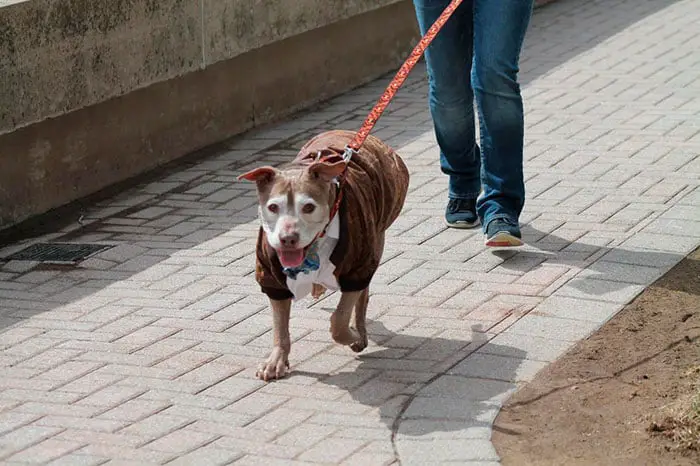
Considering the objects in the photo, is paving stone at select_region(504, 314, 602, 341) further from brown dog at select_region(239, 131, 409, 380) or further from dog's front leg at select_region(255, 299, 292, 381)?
dog's front leg at select_region(255, 299, 292, 381)

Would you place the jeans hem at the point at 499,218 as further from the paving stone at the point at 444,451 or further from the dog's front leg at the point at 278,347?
the paving stone at the point at 444,451

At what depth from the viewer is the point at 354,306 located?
5484mm

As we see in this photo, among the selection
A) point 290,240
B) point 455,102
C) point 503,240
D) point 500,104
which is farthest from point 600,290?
point 290,240

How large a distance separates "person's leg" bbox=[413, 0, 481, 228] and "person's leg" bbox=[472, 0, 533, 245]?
18 centimetres

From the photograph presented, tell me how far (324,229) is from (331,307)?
1220 millimetres

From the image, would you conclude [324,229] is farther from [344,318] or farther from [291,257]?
[344,318]

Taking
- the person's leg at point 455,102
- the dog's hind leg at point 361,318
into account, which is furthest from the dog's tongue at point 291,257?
the person's leg at point 455,102

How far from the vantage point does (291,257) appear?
4.96m

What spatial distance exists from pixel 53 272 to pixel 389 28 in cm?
495

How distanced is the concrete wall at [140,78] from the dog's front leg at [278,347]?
8.88ft

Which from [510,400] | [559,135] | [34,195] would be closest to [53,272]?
[34,195]

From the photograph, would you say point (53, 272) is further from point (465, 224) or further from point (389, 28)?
point (389, 28)

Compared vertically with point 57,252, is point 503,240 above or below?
below

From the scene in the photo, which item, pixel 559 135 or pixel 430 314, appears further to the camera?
pixel 559 135
